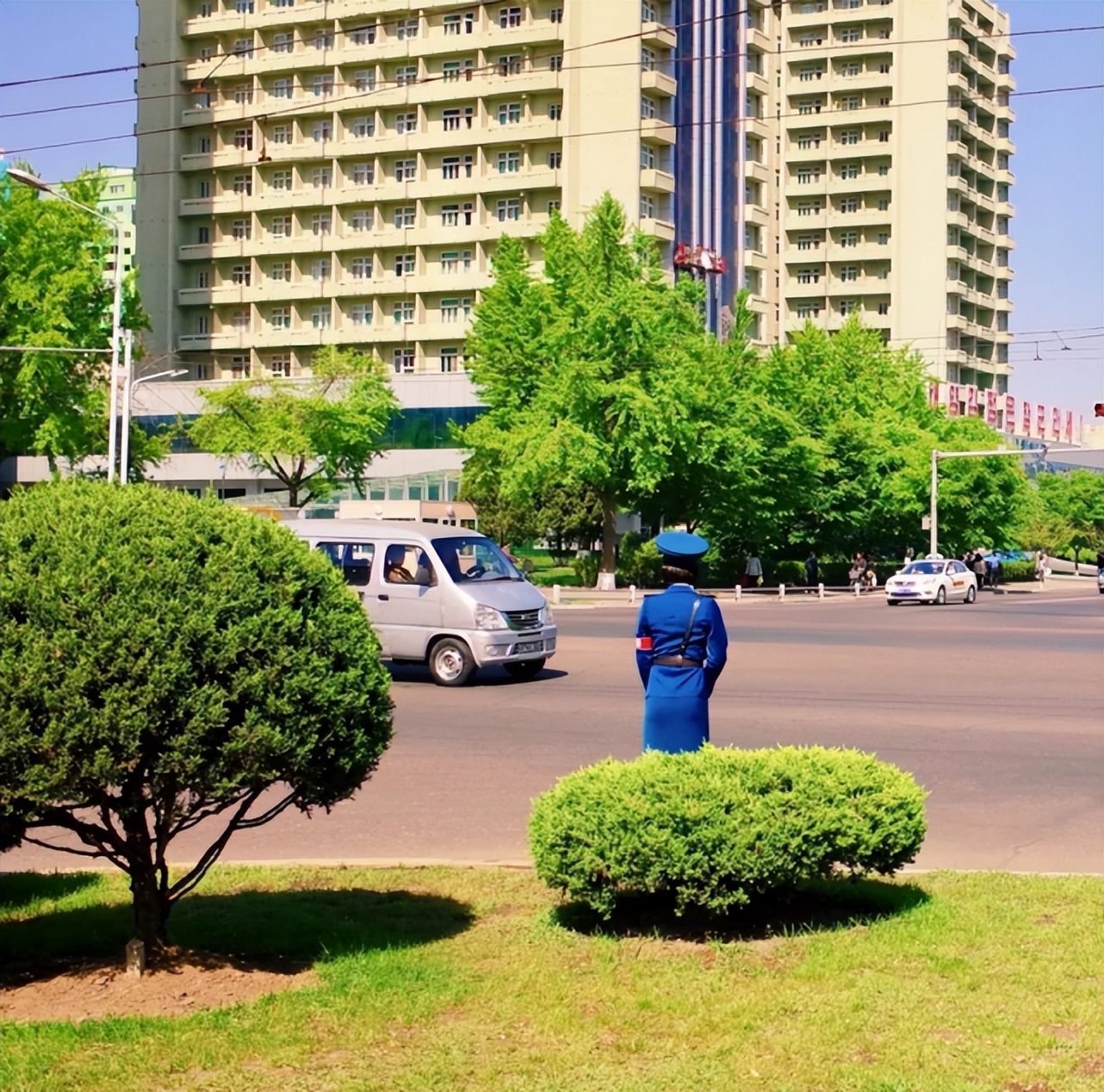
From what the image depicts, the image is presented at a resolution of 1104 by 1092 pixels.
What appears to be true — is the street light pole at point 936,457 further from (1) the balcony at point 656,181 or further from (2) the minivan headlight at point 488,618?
(2) the minivan headlight at point 488,618

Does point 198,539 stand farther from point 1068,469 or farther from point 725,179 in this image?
point 1068,469

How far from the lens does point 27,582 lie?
18.1 ft

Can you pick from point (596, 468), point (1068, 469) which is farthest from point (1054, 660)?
point (1068, 469)

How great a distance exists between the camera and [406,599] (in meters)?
20.0

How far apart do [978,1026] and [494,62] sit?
81443mm

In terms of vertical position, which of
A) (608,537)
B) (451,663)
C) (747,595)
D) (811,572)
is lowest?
(747,595)

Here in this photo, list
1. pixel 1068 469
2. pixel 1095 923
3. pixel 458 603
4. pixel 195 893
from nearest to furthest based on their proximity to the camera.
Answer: pixel 1095 923, pixel 195 893, pixel 458 603, pixel 1068 469

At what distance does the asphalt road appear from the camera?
9.26 meters

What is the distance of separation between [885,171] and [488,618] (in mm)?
91939

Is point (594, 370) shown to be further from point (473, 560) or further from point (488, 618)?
point (488, 618)

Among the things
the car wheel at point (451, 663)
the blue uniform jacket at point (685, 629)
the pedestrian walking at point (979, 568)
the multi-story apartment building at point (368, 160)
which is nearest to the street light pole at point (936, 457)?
the pedestrian walking at point (979, 568)

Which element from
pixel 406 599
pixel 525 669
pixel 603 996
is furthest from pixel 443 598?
pixel 603 996

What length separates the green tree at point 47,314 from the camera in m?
49.1

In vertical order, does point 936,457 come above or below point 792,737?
above
